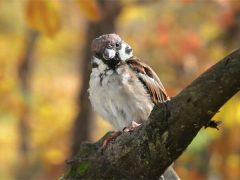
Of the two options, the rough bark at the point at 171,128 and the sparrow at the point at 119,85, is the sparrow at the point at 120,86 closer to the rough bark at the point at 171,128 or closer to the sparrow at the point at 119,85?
the sparrow at the point at 119,85

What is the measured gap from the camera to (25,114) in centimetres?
852

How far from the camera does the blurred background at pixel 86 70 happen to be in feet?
23.3

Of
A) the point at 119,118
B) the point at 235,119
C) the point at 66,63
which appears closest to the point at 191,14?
the point at 235,119

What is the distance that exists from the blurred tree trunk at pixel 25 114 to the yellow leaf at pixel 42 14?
16.0ft

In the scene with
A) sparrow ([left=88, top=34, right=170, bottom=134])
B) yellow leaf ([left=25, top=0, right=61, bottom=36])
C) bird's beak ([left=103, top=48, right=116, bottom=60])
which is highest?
yellow leaf ([left=25, top=0, right=61, bottom=36])

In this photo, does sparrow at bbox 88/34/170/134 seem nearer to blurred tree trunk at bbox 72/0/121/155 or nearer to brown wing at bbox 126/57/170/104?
brown wing at bbox 126/57/170/104

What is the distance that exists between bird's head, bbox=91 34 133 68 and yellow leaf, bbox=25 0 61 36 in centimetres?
29

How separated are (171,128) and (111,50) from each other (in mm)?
1339

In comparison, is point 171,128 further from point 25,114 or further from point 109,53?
point 25,114

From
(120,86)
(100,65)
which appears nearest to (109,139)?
(120,86)

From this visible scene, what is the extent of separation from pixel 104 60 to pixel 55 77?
8131 millimetres

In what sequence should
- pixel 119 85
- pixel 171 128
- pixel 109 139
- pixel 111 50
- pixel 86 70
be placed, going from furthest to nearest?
pixel 86 70
pixel 111 50
pixel 119 85
pixel 109 139
pixel 171 128

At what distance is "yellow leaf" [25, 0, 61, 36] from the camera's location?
11.4ft

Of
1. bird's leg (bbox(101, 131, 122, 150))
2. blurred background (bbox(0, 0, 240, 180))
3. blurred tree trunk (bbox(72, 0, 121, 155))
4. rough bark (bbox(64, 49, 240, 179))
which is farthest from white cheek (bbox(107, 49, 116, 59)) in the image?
blurred tree trunk (bbox(72, 0, 121, 155))
